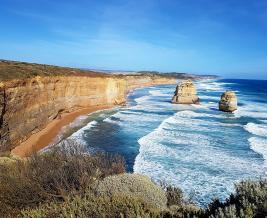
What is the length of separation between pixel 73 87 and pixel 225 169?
90.2 feet

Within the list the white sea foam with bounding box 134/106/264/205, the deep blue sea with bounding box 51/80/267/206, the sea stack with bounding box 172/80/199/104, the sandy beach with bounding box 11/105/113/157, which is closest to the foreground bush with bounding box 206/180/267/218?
the deep blue sea with bounding box 51/80/267/206

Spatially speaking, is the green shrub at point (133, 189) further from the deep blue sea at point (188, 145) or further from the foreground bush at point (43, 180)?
the deep blue sea at point (188, 145)

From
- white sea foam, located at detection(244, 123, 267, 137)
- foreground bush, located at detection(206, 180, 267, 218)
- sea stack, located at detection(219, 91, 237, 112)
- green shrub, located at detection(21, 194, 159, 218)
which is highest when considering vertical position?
foreground bush, located at detection(206, 180, 267, 218)

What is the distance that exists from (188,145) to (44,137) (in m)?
10.5

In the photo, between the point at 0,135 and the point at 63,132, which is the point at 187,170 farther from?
the point at 63,132

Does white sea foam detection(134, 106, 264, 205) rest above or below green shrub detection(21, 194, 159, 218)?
below

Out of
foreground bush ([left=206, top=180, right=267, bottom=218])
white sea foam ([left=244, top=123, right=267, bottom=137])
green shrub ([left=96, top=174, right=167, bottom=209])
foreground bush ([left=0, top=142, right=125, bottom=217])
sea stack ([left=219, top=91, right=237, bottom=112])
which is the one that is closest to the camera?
foreground bush ([left=206, top=180, right=267, bottom=218])

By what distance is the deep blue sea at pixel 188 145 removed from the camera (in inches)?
730

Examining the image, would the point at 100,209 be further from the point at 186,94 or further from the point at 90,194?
the point at 186,94

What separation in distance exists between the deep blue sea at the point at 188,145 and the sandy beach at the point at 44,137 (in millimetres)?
1332

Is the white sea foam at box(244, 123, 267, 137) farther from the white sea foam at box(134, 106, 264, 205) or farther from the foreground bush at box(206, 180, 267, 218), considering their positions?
the foreground bush at box(206, 180, 267, 218)

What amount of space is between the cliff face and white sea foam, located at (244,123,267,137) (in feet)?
57.6

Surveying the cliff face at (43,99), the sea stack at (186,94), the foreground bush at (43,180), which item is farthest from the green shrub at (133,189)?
the sea stack at (186,94)

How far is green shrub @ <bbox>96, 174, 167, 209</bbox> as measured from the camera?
29.3 feet
